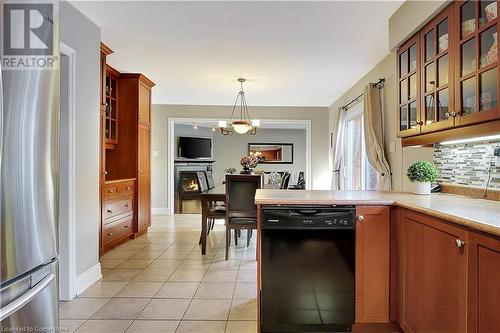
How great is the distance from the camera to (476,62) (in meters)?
1.68

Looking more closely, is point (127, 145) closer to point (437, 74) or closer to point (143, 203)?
point (143, 203)

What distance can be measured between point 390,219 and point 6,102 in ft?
6.57

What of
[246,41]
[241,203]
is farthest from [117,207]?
[246,41]

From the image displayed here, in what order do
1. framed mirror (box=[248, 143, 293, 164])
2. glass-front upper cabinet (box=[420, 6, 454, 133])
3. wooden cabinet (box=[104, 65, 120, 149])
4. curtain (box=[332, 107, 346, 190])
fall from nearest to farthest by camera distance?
glass-front upper cabinet (box=[420, 6, 454, 133]) < wooden cabinet (box=[104, 65, 120, 149]) < curtain (box=[332, 107, 346, 190]) < framed mirror (box=[248, 143, 293, 164])

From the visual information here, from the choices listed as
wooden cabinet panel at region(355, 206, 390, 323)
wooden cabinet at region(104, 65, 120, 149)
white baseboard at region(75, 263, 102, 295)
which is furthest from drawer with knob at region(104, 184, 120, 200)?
wooden cabinet panel at region(355, 206, 390, 323)

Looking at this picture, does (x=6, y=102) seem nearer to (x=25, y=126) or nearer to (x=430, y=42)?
(x=25, y=126)

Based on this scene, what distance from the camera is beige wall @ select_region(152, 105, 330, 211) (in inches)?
271

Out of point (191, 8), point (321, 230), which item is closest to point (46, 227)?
point (321, 230)

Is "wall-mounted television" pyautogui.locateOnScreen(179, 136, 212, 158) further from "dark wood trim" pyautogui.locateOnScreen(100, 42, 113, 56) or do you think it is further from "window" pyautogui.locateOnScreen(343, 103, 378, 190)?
"dark wood trim" pyautogui.locateOnScreen(100, 42, 113, 56)

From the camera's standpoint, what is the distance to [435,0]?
6.64 ft

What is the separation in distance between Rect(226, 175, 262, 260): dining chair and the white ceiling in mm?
1493

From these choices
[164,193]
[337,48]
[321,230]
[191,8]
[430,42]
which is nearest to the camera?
[321,230]

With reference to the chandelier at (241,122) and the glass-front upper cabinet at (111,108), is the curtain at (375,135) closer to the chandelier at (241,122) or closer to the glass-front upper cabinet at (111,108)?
the chandelier at (241,122)

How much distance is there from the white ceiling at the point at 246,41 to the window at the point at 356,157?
58 centimetres
